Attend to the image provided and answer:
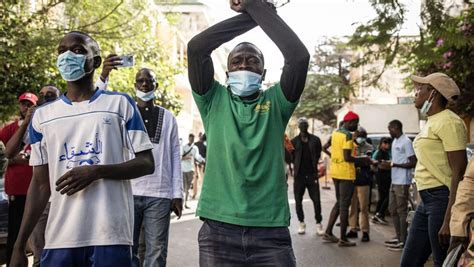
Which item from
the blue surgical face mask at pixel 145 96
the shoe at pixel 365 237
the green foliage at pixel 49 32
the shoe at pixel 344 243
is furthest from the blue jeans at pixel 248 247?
the green foliage at pixel 49 32

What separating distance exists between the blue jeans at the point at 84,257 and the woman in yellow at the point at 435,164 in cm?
262

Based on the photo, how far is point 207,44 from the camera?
11.2ft

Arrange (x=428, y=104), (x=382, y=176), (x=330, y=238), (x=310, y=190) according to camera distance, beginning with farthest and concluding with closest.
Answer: (x=382, y=176)
(x=310, y=190)
(x=330, y=238)
(x=428, y=104)

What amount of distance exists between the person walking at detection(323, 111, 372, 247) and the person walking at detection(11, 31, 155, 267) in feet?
22.5

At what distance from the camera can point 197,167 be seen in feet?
63.6

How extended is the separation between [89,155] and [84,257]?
21.2 inches

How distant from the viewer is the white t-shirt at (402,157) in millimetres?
9450

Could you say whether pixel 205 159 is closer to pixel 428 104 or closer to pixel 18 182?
pixel 428 104

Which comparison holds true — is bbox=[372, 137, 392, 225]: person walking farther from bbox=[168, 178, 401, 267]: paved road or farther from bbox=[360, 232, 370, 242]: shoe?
bbox=[360, 232, 370, 242]: shoe

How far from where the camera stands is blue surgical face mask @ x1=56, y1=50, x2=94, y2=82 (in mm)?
3543

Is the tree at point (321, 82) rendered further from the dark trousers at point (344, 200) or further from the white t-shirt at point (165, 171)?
the white t-shirt at point (165, 171)

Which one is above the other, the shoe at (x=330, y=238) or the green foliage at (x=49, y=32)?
the green foliage at (x=49, y=32)

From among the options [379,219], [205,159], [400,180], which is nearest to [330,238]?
[400,180]

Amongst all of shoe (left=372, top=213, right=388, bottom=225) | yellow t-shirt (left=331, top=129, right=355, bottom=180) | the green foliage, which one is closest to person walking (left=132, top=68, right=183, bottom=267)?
yellow t-shirt (left=331, top=129, right=355, bottom=180)
